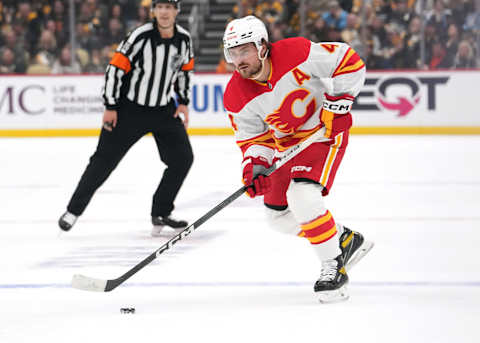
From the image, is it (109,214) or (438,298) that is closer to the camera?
(438,298)

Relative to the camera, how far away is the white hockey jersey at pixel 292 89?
2.82 metres

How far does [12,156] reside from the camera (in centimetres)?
760

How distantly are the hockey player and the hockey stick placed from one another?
3 centimetres

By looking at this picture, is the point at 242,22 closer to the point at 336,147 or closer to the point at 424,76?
the point at 336,147

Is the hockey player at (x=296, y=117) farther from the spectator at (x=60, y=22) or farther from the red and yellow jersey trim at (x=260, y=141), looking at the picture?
the spectator at (x=60, y=22)

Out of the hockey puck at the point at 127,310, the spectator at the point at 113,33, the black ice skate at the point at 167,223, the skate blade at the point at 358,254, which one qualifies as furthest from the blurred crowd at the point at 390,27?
the hockey puck at the point at 127,310

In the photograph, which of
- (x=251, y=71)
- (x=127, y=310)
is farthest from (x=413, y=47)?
(x=127, y=310)

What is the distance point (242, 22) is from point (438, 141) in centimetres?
595

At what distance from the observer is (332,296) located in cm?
273

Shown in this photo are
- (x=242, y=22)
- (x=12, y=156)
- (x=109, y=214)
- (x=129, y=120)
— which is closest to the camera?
(x=242, y=22)

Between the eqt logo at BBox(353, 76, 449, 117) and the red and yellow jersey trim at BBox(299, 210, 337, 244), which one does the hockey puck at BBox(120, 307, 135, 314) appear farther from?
the eqt logo at BBox(353, 76, 449, 117)

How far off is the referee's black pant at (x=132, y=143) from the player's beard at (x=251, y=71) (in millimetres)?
1480

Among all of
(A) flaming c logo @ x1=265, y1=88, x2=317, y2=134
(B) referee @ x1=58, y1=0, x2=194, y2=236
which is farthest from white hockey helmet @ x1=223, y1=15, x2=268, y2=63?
(B) referee @ x1=58, y1=0, x2=194, y2=236

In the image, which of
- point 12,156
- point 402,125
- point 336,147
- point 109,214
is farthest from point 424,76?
point 336,147
